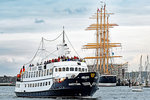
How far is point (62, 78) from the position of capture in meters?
65.2

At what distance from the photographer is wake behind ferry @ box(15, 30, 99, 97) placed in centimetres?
6419

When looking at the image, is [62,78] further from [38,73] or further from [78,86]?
[38,73]

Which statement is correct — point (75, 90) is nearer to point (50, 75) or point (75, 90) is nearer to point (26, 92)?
point (50, 75)

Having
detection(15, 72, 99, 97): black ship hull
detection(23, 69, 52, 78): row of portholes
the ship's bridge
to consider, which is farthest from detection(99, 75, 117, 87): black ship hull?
detection(15, 72, 99, 97): black ship hull

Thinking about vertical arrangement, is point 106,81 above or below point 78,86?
above

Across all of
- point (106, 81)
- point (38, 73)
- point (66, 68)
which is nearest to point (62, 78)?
point (66, 68)

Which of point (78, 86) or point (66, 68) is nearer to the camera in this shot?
point (78, 86)

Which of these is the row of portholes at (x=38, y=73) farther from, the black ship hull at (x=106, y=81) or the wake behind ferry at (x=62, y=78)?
the black ship hull at (x=106, y=81)

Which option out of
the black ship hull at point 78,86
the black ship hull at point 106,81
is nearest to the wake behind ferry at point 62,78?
the black ship hull at point 78,86

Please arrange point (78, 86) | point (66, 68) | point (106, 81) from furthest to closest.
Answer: point (106, 81), point (66, 68), point (78, 86)

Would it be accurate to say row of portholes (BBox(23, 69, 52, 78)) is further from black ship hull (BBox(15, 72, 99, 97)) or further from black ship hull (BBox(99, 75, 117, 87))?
black ship hull (BBox(99, 75, 117, 87))

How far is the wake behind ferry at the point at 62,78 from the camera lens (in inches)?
2527

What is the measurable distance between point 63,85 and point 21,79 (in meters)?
18.2

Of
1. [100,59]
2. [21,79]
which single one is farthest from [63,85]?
[100,59]
